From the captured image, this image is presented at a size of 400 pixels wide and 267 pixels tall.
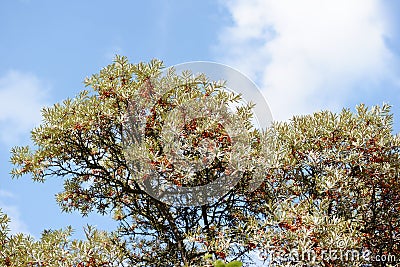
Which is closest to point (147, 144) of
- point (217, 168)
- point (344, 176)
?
point (217, 168)

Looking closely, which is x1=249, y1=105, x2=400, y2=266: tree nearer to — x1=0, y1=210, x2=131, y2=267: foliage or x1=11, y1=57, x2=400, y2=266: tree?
x1=11, y1=57, x2=400, y2=266: tree

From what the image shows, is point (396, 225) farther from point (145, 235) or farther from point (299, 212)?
point (145, 235)

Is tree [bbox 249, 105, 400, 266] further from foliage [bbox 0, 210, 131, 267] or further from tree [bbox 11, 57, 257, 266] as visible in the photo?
foliage [bbox 0, 210, 131, 267]

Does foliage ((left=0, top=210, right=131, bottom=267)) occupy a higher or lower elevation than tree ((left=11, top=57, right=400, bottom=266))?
lower

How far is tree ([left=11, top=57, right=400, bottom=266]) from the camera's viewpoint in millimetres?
7836

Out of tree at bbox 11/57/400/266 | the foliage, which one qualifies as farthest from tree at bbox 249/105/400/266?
the foliage

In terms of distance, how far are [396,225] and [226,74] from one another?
4.53m

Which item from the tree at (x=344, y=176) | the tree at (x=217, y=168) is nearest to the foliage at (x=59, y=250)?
the tree at (x=217, y=168)

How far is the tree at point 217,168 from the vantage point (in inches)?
309

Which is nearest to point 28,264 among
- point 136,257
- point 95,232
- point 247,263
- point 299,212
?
point 95,232

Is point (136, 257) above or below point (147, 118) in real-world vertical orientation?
below

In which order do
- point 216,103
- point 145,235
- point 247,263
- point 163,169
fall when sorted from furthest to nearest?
point 145,235 < point 247,263 < point 216,103 < point 163,169

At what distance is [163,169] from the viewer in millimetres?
7660

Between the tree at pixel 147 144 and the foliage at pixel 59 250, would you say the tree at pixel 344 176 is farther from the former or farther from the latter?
the foliage at pixel 59 250
